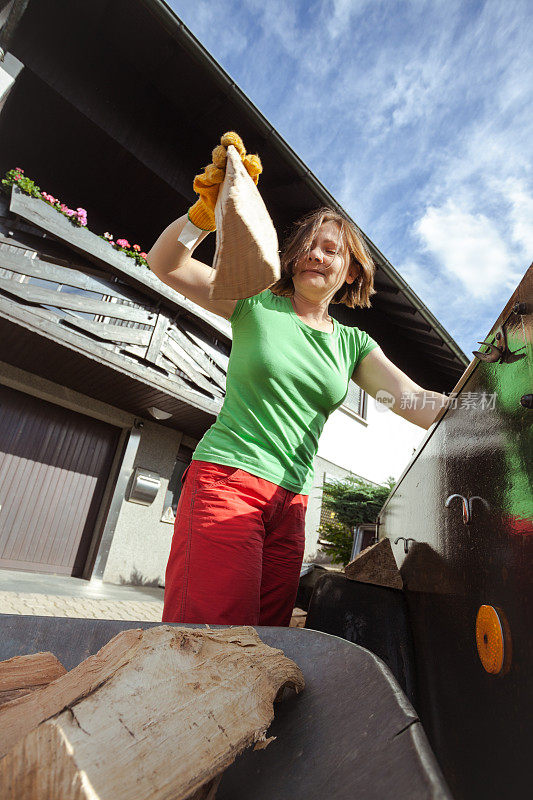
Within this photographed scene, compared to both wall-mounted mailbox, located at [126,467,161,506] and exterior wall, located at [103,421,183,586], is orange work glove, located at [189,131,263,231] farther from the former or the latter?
exterior wall, located at [103,421,183,586]

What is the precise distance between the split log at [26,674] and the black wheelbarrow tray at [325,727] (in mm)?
96

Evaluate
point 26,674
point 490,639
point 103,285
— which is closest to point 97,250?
point 103,285

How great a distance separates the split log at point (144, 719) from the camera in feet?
1.43

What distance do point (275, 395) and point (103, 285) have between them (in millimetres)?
6705

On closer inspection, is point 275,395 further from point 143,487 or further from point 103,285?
point 143,487

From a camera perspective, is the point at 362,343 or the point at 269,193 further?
→ the point at 269,193

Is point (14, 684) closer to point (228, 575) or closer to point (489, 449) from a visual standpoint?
point (228, 575)

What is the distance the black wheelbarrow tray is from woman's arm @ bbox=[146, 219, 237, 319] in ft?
3.59

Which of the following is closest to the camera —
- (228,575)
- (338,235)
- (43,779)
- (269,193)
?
(43,779)

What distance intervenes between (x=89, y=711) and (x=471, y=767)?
29.8 inches

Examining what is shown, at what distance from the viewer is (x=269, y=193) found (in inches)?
346

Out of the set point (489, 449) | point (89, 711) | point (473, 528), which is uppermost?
point (489, 449)

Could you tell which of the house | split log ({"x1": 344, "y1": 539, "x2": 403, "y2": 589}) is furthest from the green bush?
split log ({"x1": 344, "y1": 539, "x2": 403, "y2": 589})

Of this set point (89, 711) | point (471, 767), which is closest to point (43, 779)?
point (89, 711)
